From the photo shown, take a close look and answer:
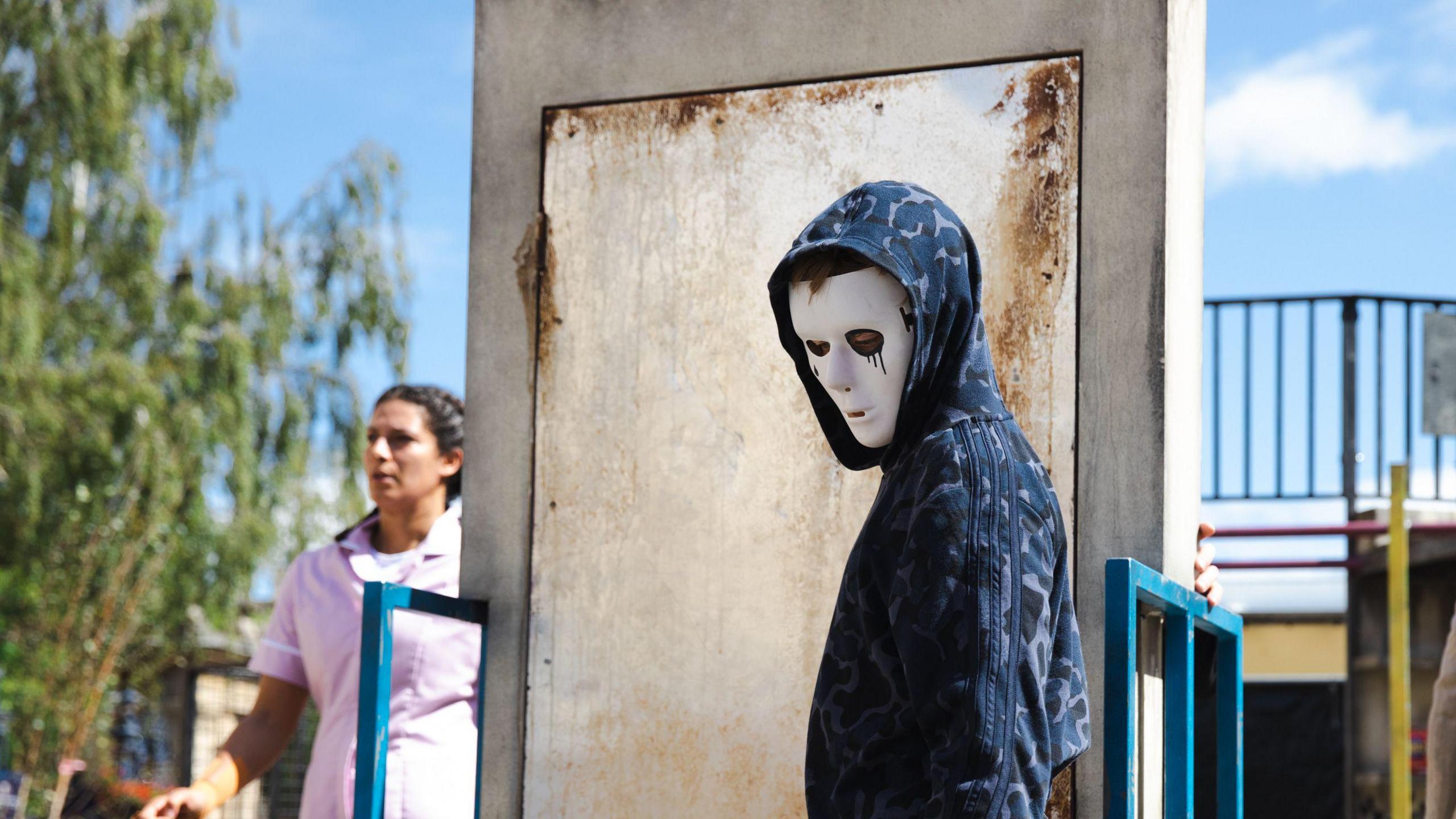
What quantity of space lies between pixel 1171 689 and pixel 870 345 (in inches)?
39.1

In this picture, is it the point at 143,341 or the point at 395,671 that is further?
the point at 143,341

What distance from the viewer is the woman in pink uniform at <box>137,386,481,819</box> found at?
10.9ft

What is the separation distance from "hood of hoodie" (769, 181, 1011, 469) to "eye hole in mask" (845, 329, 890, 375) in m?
0.05

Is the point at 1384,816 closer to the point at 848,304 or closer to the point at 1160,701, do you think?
the point at 1160,701

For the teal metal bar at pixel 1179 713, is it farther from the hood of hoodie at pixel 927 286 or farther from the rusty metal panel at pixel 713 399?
the hood of hoodie at pixel 927 286

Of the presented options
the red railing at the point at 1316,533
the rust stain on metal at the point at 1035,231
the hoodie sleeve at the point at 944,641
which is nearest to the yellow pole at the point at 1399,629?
the red railing at the point at 1316,533

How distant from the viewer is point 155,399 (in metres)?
11.4

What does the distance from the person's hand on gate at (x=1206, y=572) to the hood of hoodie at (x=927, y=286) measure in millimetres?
1006

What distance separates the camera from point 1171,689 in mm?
2619

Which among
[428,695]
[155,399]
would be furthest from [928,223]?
[155,399]

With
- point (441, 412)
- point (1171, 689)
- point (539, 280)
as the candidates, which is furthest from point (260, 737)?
point (1171, 689)

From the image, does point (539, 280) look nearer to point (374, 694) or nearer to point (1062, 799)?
point (374, 694)

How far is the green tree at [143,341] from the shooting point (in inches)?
433

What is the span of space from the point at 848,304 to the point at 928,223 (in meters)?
0.15
